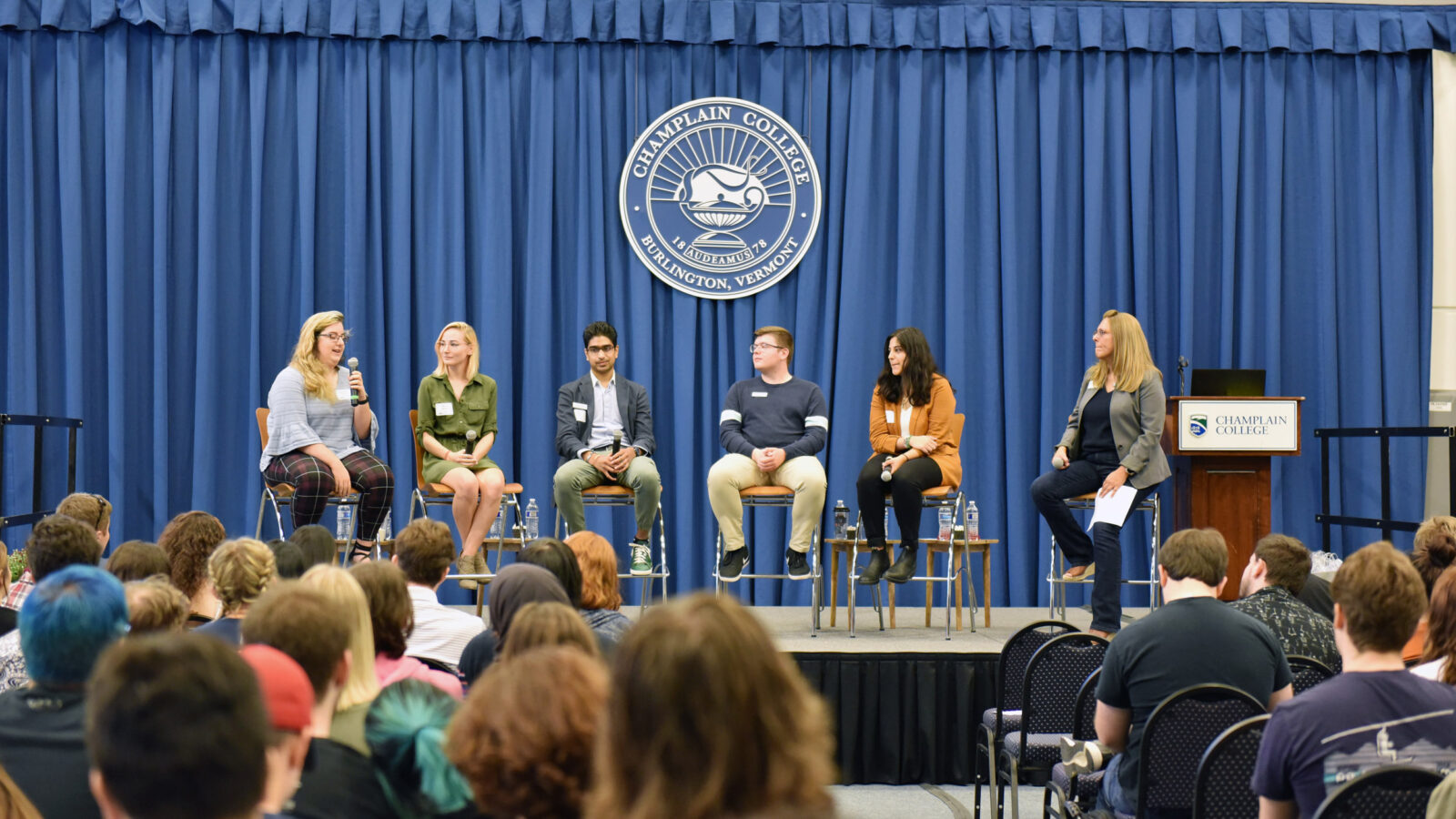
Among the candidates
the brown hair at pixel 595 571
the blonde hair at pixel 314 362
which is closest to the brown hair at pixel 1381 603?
the brown hair at pixel 595 571

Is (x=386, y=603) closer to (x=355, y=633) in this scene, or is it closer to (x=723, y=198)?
(x=355, y=633)

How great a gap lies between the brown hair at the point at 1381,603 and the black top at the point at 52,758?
79.3 inches

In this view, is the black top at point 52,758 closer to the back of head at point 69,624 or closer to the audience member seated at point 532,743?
the back of head at point 69,624

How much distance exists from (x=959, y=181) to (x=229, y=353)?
4.08m

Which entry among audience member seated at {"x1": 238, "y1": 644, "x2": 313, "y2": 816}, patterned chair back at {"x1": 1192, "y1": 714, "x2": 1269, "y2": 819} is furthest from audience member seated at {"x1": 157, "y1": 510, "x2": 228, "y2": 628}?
patterned chair back at {"x1": 1192, "y1": 714, "x2": 1269, "y2": 819}

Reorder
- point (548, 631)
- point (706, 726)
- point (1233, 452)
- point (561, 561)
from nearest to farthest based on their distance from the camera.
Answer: point (706, 726)
point (548, 631)
point (561, 561)
point (1233, 452)

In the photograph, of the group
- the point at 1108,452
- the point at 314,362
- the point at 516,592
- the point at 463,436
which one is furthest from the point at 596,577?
the point at 1108,452

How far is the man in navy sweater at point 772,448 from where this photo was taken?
5.17 meters

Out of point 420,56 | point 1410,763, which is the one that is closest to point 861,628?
point 1410,763

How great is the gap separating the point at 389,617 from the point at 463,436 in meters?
3.37

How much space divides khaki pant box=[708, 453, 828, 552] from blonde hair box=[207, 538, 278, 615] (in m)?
2.72

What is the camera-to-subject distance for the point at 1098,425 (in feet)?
17.4

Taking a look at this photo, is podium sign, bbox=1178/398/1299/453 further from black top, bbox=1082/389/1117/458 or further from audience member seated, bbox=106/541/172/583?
audience member seated, bbox=106/541/172/583

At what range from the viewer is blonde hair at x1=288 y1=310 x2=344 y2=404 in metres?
5.20
